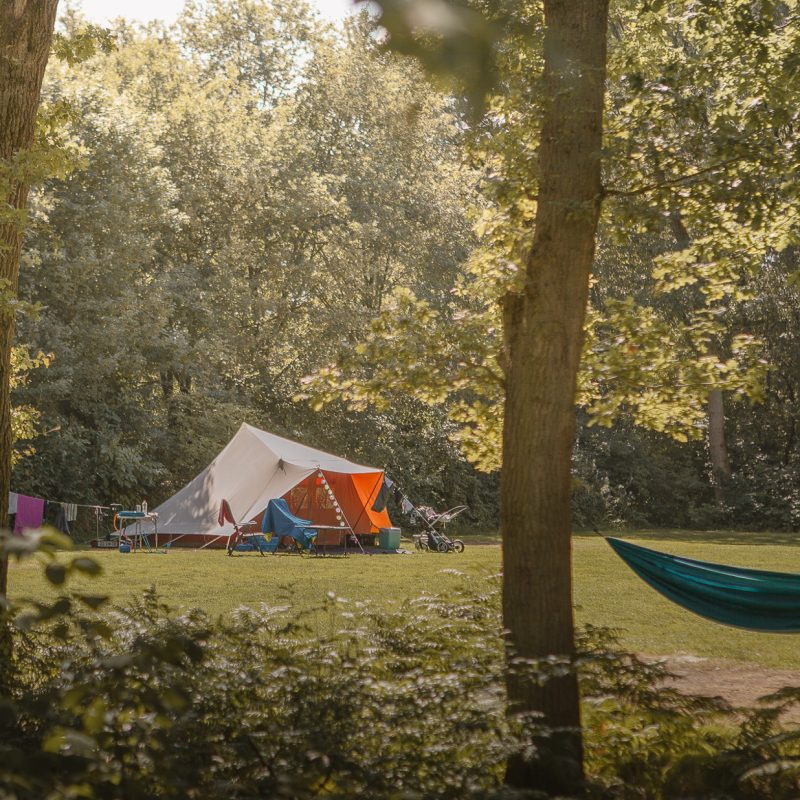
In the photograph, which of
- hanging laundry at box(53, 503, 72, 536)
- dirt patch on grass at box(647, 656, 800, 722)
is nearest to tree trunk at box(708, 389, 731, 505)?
hanging laundry at box(53, 503, 72, 536)

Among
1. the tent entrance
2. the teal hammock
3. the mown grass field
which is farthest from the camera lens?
the tent entrance

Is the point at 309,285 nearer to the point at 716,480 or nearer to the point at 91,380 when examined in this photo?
the point at 91,380

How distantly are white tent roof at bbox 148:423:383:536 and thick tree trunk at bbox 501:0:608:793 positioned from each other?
12663mm

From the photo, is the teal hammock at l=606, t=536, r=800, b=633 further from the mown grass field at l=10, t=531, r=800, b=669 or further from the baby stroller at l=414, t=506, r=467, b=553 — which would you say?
the baby stroller at l=414, t=506, r=467, b=553

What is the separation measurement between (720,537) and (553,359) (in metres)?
17.7

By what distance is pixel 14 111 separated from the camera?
18.4 ft

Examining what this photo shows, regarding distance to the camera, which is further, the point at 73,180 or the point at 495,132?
the point at 73,180

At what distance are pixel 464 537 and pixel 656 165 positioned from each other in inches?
651

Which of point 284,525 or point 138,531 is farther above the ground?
point 284,525

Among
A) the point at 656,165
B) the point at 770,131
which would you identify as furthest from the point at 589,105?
the point at 770,131

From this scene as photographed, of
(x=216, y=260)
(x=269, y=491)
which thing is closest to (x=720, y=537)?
(x=269, y=491)

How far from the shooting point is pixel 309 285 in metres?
24.9

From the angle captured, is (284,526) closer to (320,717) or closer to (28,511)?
(28,511)

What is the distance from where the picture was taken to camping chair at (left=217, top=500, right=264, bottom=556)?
15516mm
